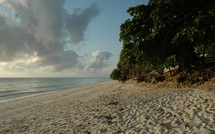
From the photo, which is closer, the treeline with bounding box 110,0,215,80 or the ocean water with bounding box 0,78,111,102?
the treeline with bounding box 110,0,215,80

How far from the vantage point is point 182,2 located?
1054cm

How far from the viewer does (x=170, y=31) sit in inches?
442

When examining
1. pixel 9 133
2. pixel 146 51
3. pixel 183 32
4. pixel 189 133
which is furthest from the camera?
pixel 146 51

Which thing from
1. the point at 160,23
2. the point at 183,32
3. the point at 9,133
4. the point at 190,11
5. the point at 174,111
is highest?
the point at 190,11

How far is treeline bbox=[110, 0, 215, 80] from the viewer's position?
370 inches

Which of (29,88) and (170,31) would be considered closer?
(170,31)

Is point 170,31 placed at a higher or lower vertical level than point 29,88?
higher

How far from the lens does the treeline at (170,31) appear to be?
9.40 m

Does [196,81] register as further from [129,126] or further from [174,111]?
[129,126]

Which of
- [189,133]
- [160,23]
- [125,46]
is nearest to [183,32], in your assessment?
[160,23]

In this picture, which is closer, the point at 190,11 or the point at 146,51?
the point at 190,11

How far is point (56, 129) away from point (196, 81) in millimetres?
13769

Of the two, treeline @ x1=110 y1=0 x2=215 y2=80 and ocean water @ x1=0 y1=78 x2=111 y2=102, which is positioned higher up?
treeline @ x1=110 y1=0 x2=215 y2=80

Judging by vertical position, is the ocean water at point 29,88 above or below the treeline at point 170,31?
below
